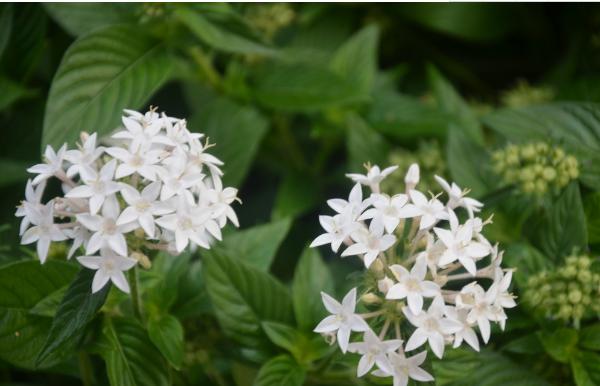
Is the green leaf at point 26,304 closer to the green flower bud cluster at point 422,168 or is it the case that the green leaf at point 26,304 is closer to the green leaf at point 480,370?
the green leaf at point 480,370

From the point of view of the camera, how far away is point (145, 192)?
3.13ft

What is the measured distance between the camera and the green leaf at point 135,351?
1135 mm

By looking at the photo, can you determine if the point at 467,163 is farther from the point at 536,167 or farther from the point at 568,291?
the point at 568,291

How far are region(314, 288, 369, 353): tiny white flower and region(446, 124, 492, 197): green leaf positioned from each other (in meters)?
0.59

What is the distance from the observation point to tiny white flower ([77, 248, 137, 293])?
37.2 inches

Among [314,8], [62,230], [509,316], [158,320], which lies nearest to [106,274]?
[62,230]

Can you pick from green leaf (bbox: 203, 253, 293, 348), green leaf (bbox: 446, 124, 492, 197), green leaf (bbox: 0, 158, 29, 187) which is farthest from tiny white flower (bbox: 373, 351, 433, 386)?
green leaf (bbox: 0, 158, 29, 187)

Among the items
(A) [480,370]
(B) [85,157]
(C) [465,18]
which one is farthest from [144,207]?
(C) [465,18]

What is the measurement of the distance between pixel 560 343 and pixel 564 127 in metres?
0.40

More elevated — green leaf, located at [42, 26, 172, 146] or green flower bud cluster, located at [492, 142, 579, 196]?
green leaf, located at [42, 26, 172, 146]

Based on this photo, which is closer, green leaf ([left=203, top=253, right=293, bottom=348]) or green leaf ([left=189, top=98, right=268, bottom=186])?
green leaf ([left=203, top=253, right=293, bottom=348])

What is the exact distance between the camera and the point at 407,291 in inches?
37.5

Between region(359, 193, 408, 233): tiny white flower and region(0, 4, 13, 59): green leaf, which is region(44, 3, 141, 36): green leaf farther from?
region(359, 193, 408, 233): tiny white flower

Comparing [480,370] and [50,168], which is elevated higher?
[50,168]
